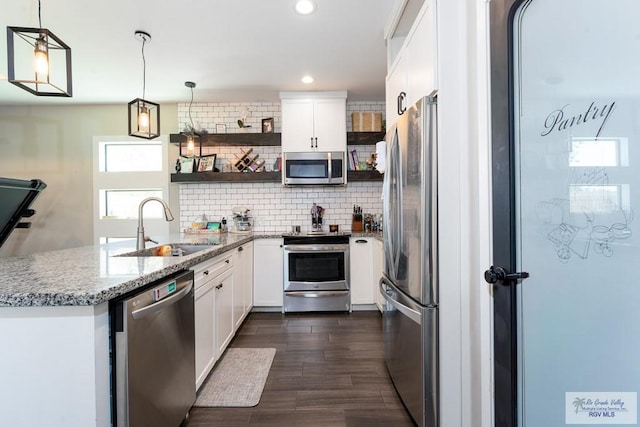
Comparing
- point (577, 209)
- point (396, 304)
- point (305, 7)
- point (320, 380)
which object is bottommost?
point (320, 380)

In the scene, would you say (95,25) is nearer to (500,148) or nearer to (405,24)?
(405,24)

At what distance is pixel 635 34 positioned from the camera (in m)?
0.71

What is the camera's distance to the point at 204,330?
6.49 ft

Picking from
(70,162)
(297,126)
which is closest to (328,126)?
(297,126)

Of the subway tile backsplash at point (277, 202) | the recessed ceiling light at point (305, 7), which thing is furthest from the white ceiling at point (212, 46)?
the subway tile backsplash at point (277, 202)

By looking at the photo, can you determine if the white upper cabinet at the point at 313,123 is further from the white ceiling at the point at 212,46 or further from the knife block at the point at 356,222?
the knife block at the point at 356,222

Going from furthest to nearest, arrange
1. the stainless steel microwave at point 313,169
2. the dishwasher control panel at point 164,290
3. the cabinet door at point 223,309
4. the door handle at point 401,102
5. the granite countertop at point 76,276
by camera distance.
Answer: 1. the stainless steel microwave at point 313,169
2. the cabinet door at point 223,309
3. the door handle at point 401,102
4. the dishwasher control panel at point 164,290
5. the granite countertop at point 76,276

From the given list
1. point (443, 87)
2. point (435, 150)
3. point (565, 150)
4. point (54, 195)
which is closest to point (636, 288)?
point (565, 150)

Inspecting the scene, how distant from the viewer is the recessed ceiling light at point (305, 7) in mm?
2162

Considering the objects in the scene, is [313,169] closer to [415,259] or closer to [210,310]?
[210,310]

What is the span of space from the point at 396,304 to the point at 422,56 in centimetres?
139

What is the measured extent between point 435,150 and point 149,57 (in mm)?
2863

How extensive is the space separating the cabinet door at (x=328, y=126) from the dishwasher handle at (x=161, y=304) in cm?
259

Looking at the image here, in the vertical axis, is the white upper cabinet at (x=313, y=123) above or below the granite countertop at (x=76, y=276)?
above
